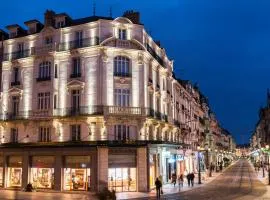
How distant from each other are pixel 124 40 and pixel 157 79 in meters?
8.46

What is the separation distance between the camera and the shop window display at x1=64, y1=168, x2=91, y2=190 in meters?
37.8

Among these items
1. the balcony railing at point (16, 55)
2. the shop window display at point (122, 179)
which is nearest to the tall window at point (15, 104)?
the balcony railing at point (16, 55)

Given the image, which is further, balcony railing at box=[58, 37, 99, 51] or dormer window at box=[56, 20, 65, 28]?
dormer window at box=[56, 20, 65, 28]

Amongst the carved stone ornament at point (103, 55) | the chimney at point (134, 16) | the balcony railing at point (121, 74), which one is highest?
the chimney at point (134, 16)

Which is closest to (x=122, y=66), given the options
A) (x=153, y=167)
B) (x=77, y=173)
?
(x=153, y=167)

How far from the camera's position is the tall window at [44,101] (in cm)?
4081

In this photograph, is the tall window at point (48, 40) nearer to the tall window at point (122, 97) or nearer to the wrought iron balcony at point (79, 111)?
the wrought iron balcony at point (79, 111)

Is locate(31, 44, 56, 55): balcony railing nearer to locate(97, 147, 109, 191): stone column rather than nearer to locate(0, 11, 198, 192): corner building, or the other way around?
locate(0, 11, 198, 192): corner building

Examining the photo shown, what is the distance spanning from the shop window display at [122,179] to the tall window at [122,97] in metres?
6.75

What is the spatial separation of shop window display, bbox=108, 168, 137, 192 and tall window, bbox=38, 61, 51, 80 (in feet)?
41.8

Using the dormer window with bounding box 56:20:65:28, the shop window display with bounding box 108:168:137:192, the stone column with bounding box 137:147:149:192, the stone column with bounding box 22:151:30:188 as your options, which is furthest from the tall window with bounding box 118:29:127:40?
the stone column with bounding box 22:151:30:188

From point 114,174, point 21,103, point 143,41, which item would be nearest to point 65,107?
point 21,103

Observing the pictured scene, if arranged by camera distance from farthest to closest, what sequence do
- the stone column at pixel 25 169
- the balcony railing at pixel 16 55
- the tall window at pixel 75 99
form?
the balcony railing at pixel 16 55 → the stone column at pixel 25 169 → the tall window at pixel 75 99

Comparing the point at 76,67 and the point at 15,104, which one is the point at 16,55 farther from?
the point at 76,67
